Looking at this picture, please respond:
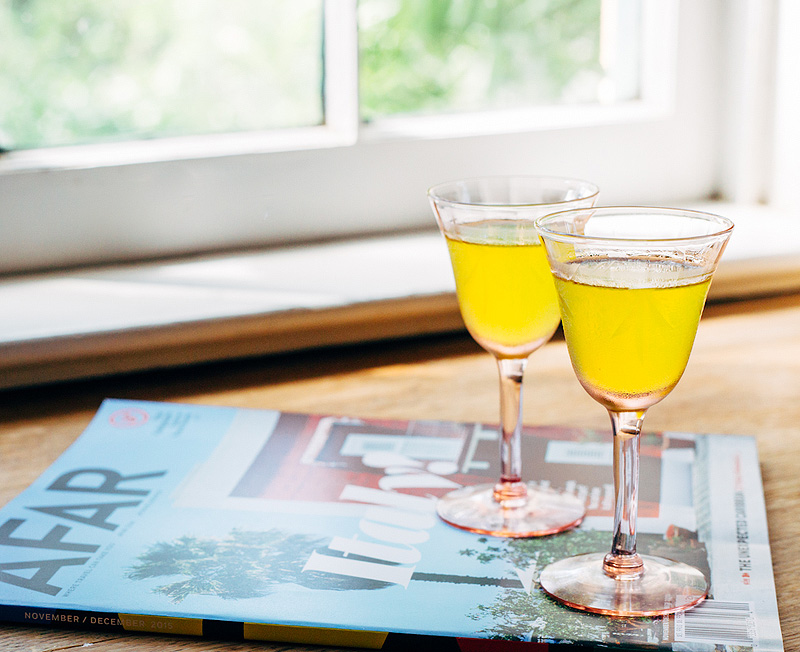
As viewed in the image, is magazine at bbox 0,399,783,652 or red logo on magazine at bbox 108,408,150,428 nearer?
magazine at bbox 0,399,783,652

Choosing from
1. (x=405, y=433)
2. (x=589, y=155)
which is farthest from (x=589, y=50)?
(x=405, y=433)

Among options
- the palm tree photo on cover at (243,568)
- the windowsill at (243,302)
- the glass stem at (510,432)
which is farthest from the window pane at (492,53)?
the palm tree photo on cover at (243,568)

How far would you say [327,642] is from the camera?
0.59 metres

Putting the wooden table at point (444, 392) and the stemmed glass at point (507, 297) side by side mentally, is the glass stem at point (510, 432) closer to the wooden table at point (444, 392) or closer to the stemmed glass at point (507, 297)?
the stemmed glass at point (507, 297)

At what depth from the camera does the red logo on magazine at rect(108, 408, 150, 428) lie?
921 millimetres

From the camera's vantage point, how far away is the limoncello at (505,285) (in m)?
0.71

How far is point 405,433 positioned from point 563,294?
0.34m

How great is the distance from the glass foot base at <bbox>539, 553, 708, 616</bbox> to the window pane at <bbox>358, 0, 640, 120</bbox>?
0.90 meters

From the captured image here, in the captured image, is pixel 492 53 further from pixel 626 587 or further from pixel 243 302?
pixel 626 587

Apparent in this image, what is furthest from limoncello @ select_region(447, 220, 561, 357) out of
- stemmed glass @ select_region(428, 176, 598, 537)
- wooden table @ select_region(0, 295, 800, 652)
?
wooden table @ select_region(0, 295, 800, 652)

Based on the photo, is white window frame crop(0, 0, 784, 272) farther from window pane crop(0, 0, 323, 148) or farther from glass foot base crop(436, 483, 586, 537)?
glass foot base crop(436, 483, 586, 537)

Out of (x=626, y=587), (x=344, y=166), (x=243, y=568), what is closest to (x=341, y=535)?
(x=243, y=568)

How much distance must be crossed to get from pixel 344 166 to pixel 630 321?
0.85 meters

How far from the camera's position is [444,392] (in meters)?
1.04
